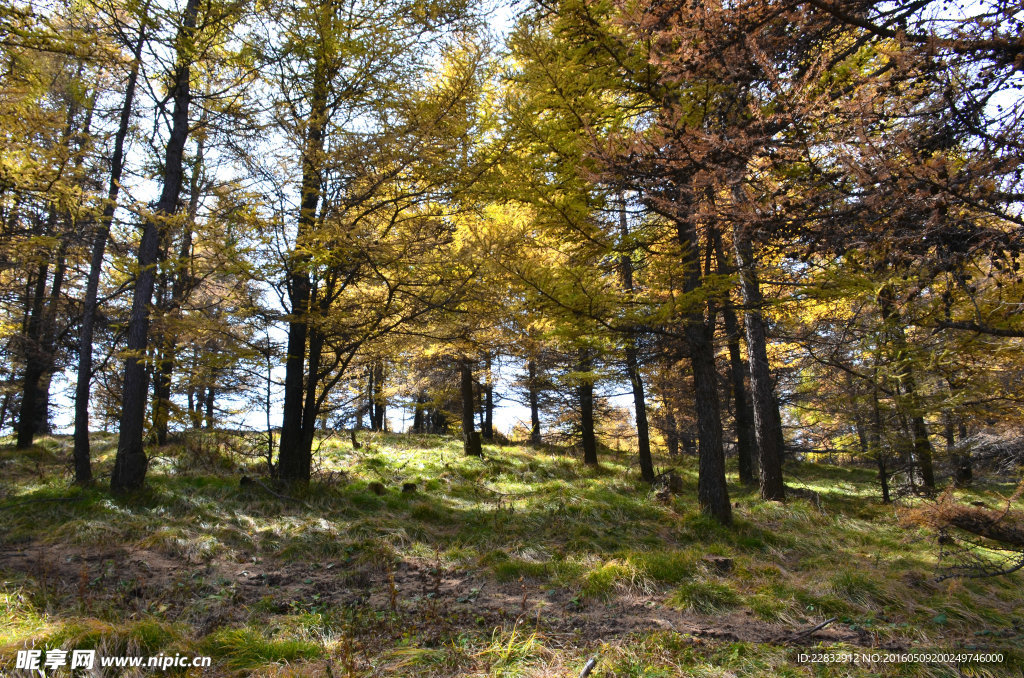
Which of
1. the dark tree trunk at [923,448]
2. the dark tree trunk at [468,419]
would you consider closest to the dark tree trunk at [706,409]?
the dark tree trunk at [923,448]

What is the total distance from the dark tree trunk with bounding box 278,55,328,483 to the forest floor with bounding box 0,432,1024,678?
0.59 m

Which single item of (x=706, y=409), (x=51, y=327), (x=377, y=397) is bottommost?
(x=706, y=409)

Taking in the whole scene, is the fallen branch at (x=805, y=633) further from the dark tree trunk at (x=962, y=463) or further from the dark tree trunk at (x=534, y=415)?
the dark tree trunk at (x=534, y=415)

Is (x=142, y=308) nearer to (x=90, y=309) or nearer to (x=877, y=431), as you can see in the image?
(x=90, y=309)

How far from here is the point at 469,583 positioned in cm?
518

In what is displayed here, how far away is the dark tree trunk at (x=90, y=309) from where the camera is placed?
8.53m

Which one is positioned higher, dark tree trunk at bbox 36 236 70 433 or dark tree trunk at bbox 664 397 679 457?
dark tree trunk at bbox 36 236 70 433

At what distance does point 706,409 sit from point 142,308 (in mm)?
9602

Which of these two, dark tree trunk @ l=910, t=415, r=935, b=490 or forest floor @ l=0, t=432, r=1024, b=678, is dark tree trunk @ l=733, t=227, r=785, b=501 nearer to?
forest floor @ l=0, t=432, r=1024, b=678

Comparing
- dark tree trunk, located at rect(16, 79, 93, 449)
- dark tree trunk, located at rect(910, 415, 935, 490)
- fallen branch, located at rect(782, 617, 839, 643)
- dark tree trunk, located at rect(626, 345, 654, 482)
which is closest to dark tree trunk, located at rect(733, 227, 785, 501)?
dark tree trunk, located at rect(910, 415, 935, 490)

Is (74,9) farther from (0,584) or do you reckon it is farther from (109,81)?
(0,584)

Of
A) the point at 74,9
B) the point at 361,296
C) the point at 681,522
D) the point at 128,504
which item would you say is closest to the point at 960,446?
the point at 681,522

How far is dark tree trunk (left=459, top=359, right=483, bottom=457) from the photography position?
44.9 feet

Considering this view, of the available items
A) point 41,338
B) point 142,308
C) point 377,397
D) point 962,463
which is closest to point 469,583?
point 142,308
